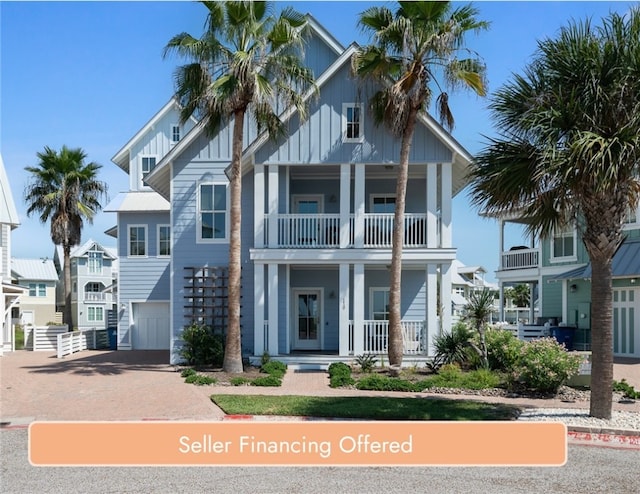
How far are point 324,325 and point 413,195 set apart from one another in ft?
18.0

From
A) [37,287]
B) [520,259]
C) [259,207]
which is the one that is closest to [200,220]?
→ [259,207]

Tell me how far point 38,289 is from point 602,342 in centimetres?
5270

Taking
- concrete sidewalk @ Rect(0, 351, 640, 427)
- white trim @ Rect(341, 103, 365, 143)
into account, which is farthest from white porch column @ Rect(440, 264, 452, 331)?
white trim @ Rect(341, 103, 365, 143)

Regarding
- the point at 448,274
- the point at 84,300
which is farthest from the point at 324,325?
the point at 84,300

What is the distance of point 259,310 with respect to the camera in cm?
1917

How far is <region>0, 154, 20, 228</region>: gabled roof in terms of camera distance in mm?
27688

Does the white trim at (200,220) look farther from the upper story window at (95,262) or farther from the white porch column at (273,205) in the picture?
the upper story window at (95,262)

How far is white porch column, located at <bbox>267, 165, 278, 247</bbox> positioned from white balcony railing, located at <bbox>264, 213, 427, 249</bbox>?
0.63 ft

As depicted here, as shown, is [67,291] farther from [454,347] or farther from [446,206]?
[454,347]

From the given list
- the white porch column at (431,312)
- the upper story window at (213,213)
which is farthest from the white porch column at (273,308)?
the white porch column at (431,312)

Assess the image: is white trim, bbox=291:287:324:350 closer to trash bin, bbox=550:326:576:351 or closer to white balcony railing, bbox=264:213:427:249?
white balcony railing, bbox=264:213:427:249

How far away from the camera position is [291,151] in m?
19.3

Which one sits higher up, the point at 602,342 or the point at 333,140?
the point at 333,140

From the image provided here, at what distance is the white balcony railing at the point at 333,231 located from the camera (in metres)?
19.4
